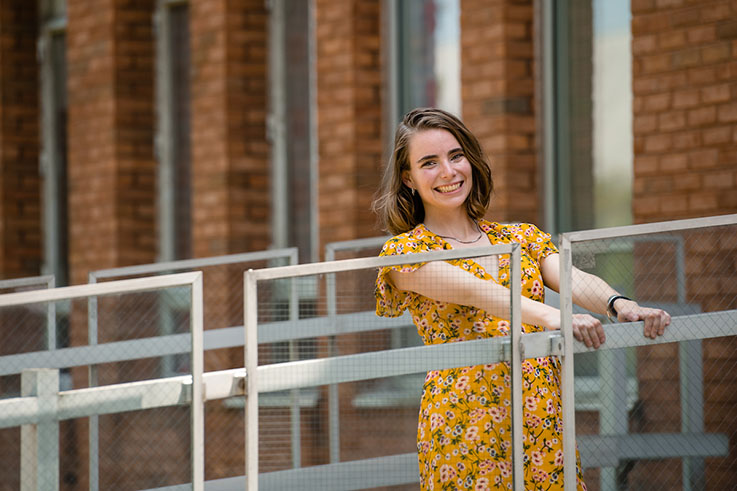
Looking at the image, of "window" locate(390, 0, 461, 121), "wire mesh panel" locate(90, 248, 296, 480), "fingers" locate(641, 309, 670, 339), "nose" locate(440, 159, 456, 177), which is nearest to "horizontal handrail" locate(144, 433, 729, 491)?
"wire mesh panel" locate(90, 248, 296, 480)

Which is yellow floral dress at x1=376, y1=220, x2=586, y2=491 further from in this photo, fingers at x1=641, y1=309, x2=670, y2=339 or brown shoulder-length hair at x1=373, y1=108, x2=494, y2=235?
fingers at x1=641, y1=309, x2=670, y2=339

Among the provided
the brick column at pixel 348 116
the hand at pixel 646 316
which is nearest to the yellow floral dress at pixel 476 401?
the hand at pixel 646 316

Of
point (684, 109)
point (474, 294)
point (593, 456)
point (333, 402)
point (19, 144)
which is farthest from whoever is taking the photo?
point (19, 144)

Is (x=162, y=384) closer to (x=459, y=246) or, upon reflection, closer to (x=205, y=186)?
(x=459, y=246)

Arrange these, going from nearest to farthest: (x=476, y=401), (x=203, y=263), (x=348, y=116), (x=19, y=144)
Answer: (x=476, y=401), (x=203, y=263), (x=348, y=116), (x=19, y=144)

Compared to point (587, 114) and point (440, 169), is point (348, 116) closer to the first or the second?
point (587, 114)

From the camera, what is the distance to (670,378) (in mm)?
3721

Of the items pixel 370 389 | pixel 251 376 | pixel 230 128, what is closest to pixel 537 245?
pixel 370 389

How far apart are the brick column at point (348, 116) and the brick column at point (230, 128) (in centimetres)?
85

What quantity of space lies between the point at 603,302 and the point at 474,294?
1.29 ft

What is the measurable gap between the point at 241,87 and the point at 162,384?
16.4 ft

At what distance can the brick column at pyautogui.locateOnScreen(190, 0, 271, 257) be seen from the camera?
7.98 m

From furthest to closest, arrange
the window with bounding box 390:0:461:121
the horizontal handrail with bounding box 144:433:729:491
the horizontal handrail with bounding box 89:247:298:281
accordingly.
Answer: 1. the window with bounding box 390:0:461:121
2. the horizontal handrail with bounding box 89:247:298:281
3. the horizontal handrail with bounding box 144:433:729:491

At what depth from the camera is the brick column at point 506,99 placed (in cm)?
630
